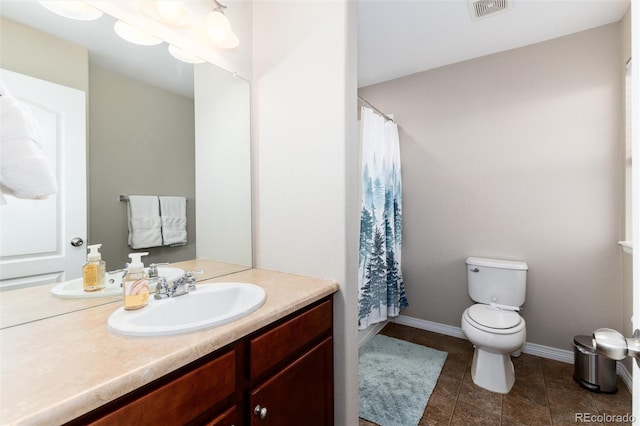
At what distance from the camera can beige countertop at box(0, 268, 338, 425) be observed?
510mm

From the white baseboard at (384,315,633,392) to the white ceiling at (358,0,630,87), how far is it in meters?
2.38

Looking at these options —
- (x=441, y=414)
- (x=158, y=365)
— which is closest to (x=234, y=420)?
(x=158, y=365)

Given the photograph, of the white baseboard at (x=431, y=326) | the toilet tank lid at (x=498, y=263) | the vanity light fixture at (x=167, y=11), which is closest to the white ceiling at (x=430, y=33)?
the vanity light fixture at (x=167, y=11)

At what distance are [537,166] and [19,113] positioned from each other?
9.46 ft

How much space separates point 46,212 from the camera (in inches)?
36.2

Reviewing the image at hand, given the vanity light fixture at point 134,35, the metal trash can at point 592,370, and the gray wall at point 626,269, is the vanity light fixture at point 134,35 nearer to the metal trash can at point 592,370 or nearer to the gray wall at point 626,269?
the gray wall at point 626,269

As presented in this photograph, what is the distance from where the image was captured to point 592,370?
6.01ft

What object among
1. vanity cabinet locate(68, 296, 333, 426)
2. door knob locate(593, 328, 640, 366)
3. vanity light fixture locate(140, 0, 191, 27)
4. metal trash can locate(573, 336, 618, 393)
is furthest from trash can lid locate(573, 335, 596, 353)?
vanity light fixture locate(140, 0, 191, 27)

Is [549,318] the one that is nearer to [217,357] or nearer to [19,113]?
[217,357]

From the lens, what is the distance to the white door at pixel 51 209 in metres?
0.86

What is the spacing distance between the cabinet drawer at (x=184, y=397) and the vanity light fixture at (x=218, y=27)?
4.34ft

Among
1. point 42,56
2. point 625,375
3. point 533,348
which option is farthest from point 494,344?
point 42,56

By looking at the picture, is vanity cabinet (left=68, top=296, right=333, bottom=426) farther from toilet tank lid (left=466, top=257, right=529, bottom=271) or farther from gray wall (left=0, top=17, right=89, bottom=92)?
toilet tank lid (left=466, top=257, right=529, bottom=271)

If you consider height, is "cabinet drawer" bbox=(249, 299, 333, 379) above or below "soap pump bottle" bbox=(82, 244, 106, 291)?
below
